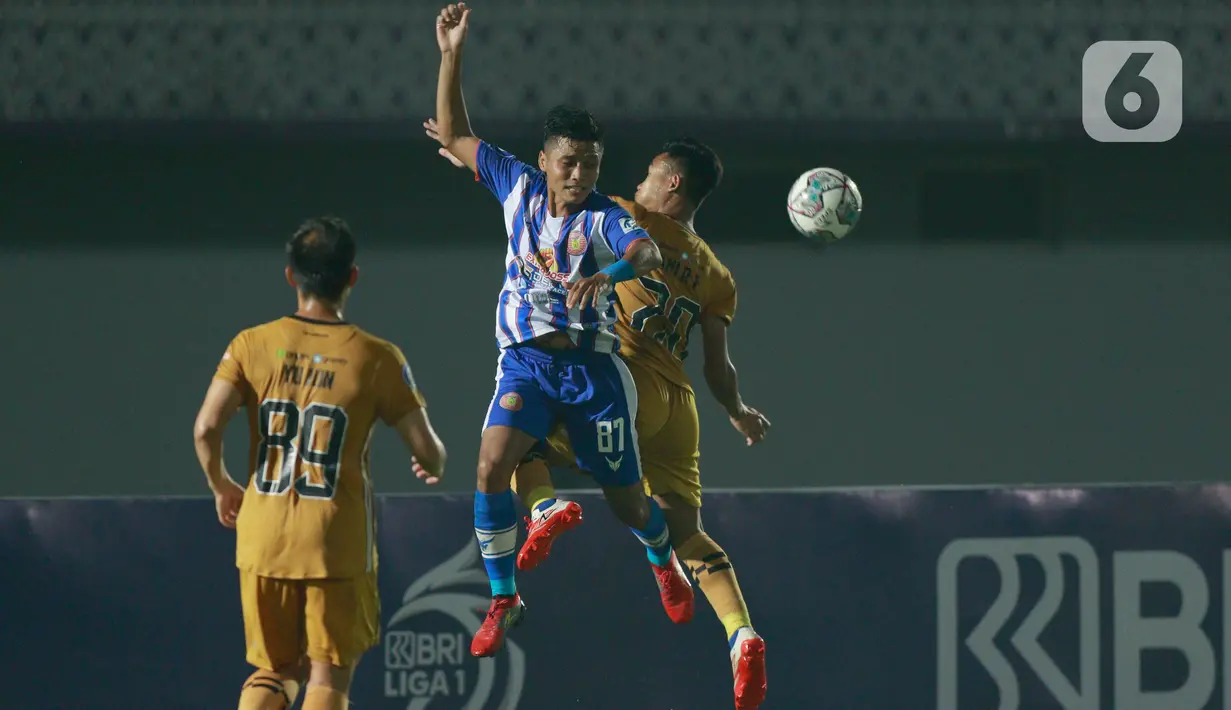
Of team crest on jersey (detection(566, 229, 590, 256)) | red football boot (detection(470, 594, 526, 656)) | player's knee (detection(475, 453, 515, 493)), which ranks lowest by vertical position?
red football boot (detection(470, 594, 526, 656))

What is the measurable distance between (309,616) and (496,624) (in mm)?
1520

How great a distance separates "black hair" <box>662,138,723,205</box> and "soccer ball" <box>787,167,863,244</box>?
1008mm

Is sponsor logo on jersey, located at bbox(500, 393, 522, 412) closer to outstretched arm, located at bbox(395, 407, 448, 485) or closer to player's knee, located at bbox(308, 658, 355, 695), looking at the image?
outstretched arm, located at bbox(395, 407, 448, 485)

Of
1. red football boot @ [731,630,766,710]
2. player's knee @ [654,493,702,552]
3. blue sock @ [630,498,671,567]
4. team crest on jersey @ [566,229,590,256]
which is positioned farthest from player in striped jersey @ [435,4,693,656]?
red football boot @ [731,630,766,710]

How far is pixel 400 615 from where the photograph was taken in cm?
839

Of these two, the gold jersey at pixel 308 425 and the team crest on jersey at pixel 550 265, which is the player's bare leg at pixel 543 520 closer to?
the team crest on jersey at pixel 550 265

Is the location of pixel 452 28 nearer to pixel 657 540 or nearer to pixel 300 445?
pixel 300 445

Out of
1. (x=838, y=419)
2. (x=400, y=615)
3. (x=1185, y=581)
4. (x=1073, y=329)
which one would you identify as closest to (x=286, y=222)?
(x=838, y=419)

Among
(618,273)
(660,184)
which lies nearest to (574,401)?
(618,273)

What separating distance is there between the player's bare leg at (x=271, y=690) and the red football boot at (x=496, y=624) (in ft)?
3.99

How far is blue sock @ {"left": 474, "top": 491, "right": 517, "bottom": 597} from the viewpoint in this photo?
7305mm

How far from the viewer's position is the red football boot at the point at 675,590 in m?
7.96

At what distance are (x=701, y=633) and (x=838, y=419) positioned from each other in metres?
4.87

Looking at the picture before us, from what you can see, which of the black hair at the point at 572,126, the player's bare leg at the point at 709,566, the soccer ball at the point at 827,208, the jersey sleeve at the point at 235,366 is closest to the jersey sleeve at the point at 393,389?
the jersey sleeve at the point at 235,366
